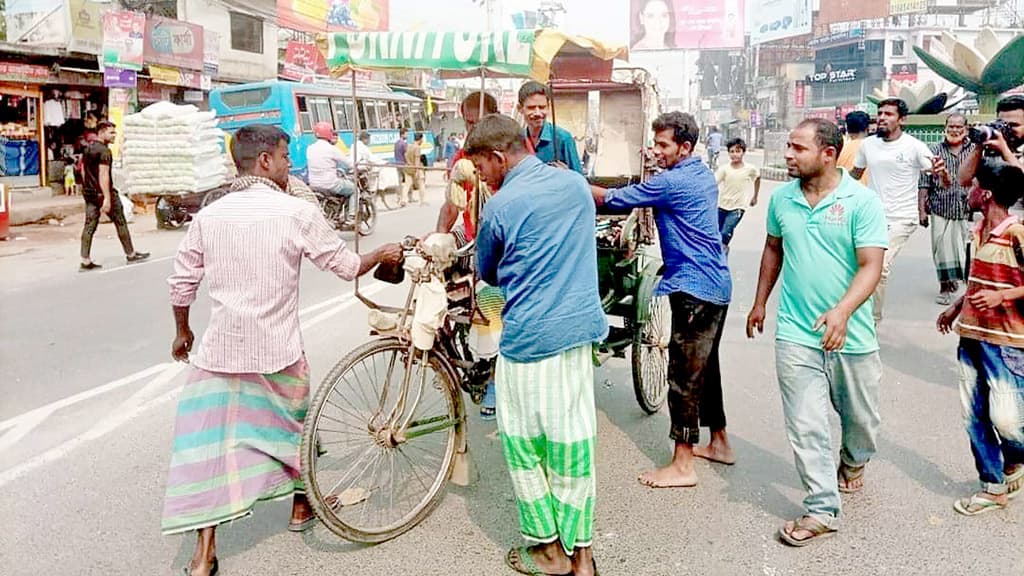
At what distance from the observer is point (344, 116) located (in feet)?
70.5

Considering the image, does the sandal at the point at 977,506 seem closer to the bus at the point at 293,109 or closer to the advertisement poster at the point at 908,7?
the bus at the point at 293,109

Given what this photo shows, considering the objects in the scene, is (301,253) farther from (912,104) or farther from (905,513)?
(912,104)

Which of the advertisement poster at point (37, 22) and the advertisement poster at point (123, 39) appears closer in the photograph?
the advertisement poster at point (37, 22)

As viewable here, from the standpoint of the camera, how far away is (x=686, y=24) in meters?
38.3

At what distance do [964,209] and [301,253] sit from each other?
675 centimetres

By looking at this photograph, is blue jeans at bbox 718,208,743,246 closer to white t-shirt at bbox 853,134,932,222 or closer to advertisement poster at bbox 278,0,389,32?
white t-shirt at bbox 853,134,932,222

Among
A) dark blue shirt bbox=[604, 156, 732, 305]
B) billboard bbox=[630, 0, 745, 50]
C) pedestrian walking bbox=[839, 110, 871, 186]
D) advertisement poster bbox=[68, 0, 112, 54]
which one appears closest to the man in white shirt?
pedestrian walking bbox=[839, 110, 871, 186]

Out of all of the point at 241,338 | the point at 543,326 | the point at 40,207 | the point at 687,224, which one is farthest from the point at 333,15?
the point at 543,326

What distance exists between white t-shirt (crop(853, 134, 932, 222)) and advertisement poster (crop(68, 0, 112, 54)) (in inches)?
629

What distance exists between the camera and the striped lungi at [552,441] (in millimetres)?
2945

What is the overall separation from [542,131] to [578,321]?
2151 mm

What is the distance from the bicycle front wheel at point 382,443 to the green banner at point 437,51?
2.28 meters

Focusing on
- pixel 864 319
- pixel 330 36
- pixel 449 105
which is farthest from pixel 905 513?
pixel 449 105

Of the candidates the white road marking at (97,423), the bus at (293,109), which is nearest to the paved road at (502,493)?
the white road marking at (97,423)
